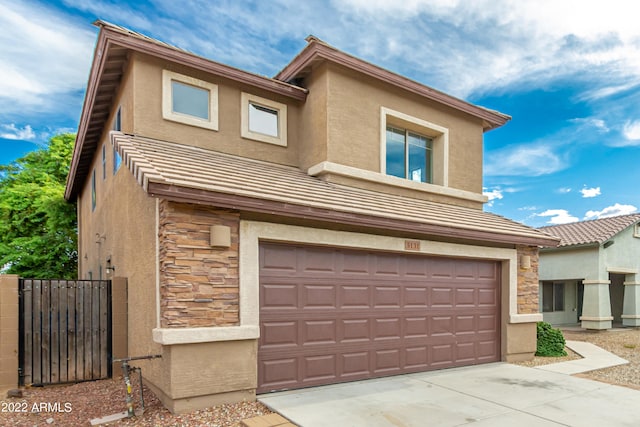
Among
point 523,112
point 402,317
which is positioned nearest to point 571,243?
point 523,112

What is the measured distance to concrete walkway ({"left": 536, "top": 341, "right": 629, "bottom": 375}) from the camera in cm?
930

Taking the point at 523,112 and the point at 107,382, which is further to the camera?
the point at 523,112

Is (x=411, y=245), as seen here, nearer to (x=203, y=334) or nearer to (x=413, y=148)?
(x=413, y=148)

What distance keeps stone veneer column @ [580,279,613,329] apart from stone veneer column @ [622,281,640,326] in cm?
249

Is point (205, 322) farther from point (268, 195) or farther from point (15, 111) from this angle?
point (15, 111)

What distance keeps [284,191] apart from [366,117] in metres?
3.96

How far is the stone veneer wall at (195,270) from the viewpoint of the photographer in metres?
6.11

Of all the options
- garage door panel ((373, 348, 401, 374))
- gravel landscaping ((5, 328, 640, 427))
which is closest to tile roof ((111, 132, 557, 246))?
garage door panel ((373, 348, 401, 374))

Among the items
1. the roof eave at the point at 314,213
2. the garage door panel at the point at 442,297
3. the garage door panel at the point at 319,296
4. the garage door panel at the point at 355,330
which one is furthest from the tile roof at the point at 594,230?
the garage door panel at the point at 319,296

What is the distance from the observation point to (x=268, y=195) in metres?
6.80

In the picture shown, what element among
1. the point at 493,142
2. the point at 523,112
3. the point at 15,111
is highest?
the point at 15,111

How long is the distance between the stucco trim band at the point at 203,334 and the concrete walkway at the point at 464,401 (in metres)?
1.08

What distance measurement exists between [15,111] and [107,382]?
27.3 m

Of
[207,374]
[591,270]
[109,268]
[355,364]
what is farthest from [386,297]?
[591,270]
